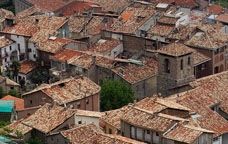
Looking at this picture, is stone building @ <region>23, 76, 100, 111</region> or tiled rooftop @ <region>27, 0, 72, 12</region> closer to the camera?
stone building @ <region>23, 76, 100, 111</region>

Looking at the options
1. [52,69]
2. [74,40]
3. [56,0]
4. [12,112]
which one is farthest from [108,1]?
[12,112]

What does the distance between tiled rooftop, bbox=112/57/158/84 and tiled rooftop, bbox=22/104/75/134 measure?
380 inches

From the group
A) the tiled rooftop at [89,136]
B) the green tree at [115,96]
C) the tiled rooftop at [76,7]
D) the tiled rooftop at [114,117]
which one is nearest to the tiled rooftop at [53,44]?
the green tree at [115,96]

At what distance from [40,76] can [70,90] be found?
29.1 feet

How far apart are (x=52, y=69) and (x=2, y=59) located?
14.6 feet

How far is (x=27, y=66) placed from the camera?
182 feet

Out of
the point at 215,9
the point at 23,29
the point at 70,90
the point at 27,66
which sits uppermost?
the point at 23,29

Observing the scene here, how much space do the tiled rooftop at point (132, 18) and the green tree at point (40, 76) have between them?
23.2ft

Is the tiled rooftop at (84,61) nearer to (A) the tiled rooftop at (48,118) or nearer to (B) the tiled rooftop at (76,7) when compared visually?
(A) the tiled rooftop at (48,118)

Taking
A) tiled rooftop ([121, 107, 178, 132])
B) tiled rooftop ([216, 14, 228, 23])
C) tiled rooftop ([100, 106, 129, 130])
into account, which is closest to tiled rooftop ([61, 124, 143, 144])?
tiled rooftop ([121, 107, 178, 132])

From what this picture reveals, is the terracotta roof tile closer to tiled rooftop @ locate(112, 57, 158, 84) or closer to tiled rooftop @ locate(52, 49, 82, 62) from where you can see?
tiled rooftop @ locate(112, 57, 158, 84)

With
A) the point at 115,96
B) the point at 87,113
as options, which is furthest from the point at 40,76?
the point at 87,113

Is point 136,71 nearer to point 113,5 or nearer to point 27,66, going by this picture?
point 27,66

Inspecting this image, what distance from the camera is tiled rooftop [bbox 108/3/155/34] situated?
58.7 m
